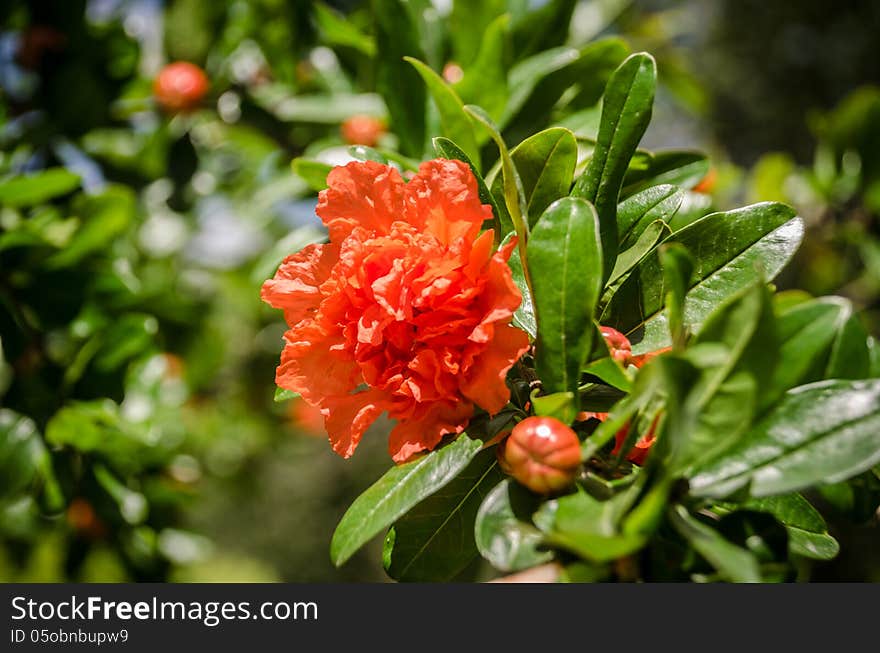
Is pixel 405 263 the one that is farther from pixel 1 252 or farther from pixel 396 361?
pixel 1 252

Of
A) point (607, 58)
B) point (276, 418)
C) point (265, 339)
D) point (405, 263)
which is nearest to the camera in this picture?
point (405, 263)

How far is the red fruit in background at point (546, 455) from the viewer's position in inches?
21.8

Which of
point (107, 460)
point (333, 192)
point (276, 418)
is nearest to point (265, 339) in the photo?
point (276, 418)

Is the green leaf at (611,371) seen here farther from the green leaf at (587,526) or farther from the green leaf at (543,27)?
the green leaf at (543,27)

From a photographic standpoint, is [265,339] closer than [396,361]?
No

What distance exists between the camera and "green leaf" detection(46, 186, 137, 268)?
1.30 m

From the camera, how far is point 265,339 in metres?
2.45

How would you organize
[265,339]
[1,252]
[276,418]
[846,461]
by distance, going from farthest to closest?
1. [276,418]
2. [265,339]
3. [1,252]
4. [846,461]

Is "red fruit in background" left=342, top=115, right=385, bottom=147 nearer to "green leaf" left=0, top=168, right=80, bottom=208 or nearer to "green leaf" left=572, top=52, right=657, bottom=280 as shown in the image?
"green leaf" left=0, top=168, right=80, bottom=208

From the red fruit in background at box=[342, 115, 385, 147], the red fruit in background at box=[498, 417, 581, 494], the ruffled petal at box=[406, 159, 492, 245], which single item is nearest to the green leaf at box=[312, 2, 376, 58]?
the red fruit in background at box=[342, 115, 385, 147]

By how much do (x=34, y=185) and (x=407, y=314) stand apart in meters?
0.87

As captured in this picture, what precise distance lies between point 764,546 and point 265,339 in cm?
209

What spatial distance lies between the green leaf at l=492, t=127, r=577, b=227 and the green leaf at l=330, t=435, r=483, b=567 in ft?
0.85

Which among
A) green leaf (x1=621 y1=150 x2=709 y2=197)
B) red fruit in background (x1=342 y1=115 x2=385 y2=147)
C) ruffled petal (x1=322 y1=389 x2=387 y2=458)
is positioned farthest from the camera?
red fruit in background (x1=342 y1=115 x2=385 y2=147)
